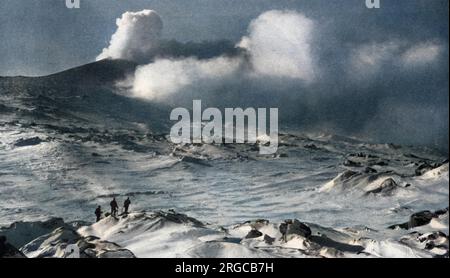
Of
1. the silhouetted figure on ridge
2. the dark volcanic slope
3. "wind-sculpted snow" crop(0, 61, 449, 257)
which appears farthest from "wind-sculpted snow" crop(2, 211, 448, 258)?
the dark volcanic slope

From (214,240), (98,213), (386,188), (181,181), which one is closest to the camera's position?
(214,240)

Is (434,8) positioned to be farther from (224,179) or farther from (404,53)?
(224,179)

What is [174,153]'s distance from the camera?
8.60 m

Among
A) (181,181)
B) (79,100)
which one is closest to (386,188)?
(181,181)

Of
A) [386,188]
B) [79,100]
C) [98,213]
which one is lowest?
[98,213]

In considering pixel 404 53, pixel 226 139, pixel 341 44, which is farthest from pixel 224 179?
pixel 404 53

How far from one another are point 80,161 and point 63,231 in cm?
125

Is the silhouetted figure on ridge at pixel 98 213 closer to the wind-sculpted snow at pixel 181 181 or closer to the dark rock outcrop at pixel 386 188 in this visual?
the wind-sculpted snow at pixel 181 181

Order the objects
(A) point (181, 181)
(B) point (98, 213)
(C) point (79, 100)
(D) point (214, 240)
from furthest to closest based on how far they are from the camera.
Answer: (C) point (79, 100) → (A) point (181, 181) → (B) point (98, 213) → (D) point (214, 240)

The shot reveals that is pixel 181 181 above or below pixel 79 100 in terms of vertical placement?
below

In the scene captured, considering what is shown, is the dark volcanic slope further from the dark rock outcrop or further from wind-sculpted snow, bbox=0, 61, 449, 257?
the dark rock outcrop

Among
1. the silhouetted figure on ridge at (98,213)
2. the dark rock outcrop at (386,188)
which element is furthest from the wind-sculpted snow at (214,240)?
the dark rock outcrop at (386,188)

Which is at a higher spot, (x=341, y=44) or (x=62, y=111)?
(x=341, y=44)

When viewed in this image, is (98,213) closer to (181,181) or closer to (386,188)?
(181,181)
